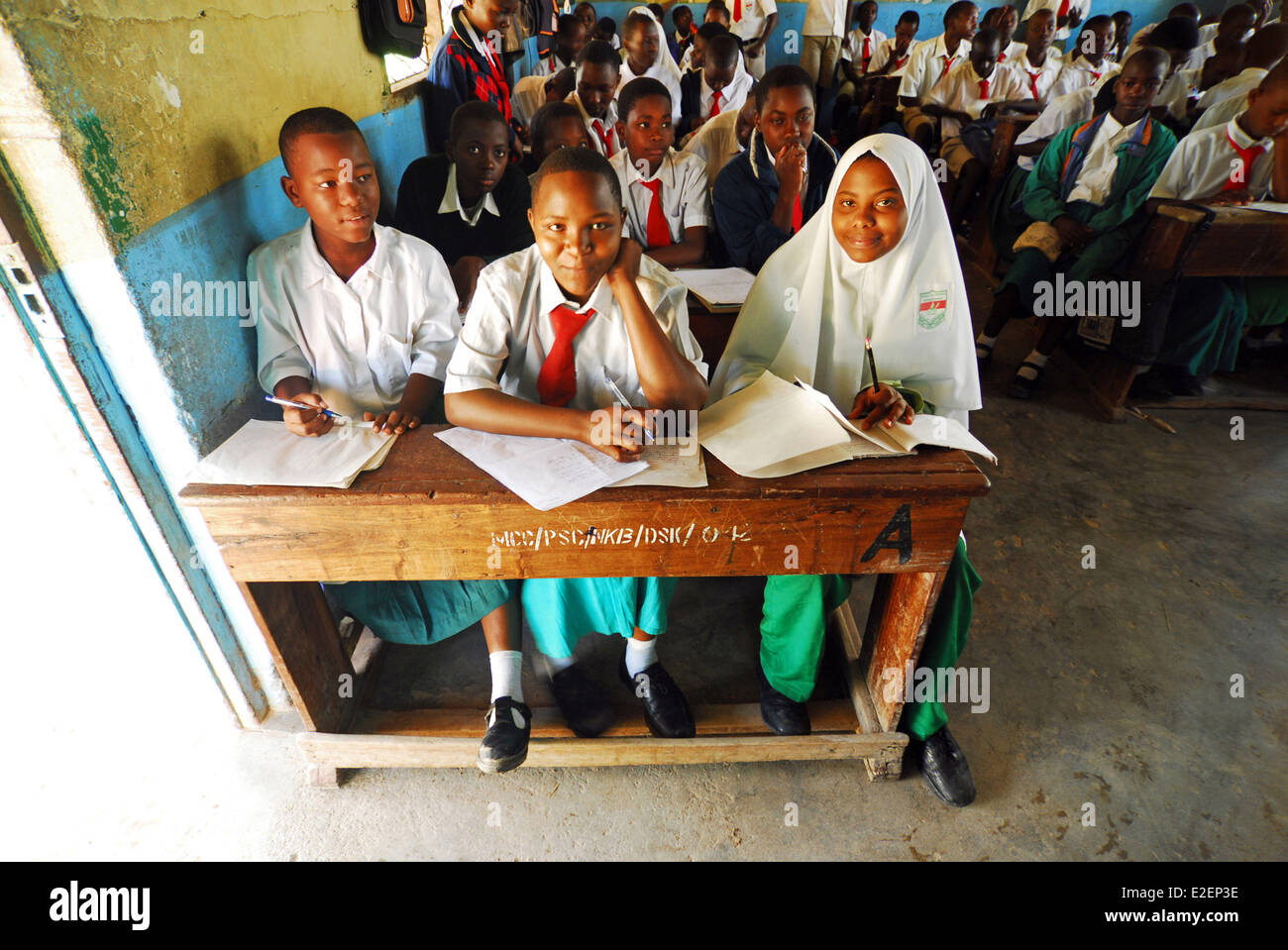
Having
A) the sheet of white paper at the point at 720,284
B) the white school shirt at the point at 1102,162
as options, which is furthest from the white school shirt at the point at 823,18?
the sheet of white paper at the point at 720,284

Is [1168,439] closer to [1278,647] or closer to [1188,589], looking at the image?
[1188,589]

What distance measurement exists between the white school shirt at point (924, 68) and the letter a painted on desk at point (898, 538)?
6.83 meters

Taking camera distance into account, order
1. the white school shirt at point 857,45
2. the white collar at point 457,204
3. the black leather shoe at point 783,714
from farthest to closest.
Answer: the white school shirt at point 857,45, the white collar at point 457,204, the black leather shoe at point 783,714

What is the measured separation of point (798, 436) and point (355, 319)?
107 cm

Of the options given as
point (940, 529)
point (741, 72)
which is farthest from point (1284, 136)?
point (741, 72)

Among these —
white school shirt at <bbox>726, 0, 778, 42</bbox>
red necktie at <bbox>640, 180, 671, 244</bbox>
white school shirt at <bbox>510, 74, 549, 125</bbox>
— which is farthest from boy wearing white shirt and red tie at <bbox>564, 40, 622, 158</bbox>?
white school shirt at <bbox>726, 0, 778, 42</bbox>

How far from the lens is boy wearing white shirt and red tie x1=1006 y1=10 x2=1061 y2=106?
6.02 metres

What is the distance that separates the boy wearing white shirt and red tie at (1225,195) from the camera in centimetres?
297

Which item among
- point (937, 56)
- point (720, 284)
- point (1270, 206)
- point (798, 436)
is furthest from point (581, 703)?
point (937, 56)

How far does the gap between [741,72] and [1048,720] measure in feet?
17.9

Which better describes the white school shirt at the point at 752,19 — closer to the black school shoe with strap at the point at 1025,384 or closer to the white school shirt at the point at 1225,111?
the white school shirt at the point at 1225,111

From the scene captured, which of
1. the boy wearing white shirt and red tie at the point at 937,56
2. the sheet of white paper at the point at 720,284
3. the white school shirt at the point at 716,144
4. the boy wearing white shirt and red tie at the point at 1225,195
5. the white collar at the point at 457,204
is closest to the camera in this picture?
the sheet of white paper at the point at 720,284

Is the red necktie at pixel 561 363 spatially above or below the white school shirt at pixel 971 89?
below

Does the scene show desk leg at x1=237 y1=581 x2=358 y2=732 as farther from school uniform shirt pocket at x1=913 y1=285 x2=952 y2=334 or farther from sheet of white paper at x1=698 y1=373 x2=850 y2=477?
school uniform shirt pocket at x1=913 y1=285 x2=952 y2=334
